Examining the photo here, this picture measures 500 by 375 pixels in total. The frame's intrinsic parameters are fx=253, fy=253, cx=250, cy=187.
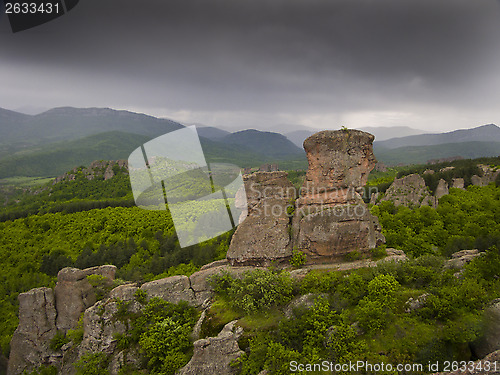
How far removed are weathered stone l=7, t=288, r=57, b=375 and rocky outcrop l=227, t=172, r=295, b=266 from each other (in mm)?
12105

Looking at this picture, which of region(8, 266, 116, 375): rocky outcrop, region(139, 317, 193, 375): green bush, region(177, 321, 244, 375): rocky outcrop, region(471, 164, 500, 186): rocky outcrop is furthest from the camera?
region(471, 164, 500, 186): rocky outcrop

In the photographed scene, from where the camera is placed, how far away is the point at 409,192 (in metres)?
48.1

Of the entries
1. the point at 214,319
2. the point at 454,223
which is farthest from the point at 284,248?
the point at 454,223

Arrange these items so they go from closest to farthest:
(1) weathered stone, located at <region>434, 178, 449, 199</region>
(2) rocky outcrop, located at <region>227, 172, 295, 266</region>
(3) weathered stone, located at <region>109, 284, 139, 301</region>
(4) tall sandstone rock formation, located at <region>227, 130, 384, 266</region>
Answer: (3) weathered stone, located at <region>109, 284, 139, 301</region>
(4) tall sandstone rock formation, located at <region>227, 130, 384, 266</region>
(2) rocky outcrop, located at <region>227, 172, 295, 266</region>
(1) weathered stone, located at <region>434, 178, 449, 199</region>

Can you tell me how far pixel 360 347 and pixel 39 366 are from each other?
58.8 feet

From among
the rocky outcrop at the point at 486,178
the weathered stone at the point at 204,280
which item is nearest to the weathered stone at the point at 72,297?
the weathered stone at the point at 204,280

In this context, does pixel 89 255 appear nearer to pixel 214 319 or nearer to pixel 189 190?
pixel 189 190

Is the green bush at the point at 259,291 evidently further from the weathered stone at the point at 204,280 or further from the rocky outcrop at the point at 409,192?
the rocky outcrop at the point at 409,192

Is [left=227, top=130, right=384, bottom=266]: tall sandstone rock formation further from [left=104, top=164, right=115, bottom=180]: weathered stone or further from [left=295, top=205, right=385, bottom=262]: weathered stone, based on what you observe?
[left=104, top=164, right=115, bottom=180]: weathered stone

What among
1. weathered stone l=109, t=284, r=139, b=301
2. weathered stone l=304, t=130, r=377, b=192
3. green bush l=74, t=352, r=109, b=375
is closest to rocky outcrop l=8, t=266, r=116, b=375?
weathered stone l=109, t=284, r=139, b=301

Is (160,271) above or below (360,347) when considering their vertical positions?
below

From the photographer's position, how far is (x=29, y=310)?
16031 mm

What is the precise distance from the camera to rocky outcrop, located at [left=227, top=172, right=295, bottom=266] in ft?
52.1

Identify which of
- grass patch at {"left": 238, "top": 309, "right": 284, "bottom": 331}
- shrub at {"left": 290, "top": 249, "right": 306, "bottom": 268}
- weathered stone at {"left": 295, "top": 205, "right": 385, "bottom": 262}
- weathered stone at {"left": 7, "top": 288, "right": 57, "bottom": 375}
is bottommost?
weathered stone at {"left": 7, "top": 288, "right": 57, "bottom": 375}
